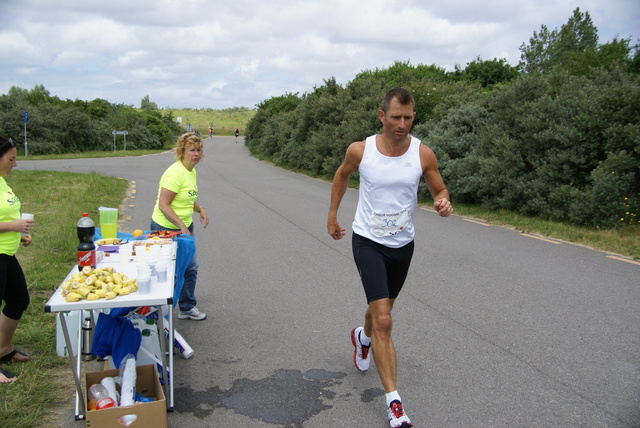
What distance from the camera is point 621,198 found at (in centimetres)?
1067

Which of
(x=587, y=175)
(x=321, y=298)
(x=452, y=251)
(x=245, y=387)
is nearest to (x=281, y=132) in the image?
(x=587, y=175)

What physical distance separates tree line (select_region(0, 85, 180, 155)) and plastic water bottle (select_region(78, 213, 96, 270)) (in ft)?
145

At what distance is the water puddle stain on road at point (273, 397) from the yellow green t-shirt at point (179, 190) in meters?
1.79

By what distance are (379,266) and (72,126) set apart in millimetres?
48237

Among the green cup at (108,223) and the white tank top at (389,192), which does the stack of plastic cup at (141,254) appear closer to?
the green cup at (108,223)

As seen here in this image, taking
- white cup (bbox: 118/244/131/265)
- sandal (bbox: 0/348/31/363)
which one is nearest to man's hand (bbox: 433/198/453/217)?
white cup (bbox: 118/244/131/265)

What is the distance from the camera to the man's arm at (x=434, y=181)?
388 cm

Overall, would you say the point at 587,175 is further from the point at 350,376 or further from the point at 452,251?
the point at 350,376

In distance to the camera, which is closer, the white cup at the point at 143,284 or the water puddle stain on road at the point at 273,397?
the white cup at the point at 143,284

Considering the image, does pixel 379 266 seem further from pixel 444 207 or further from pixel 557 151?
pixel 557 151

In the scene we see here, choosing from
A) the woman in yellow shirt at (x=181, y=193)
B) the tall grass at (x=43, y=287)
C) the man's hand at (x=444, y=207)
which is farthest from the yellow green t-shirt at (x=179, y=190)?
the man's hand at (x=444, y=207)

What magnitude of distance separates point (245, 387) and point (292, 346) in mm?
857

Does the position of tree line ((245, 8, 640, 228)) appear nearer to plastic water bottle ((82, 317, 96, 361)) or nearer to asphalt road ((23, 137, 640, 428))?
asphalt road ((23, 137, 640, 428))

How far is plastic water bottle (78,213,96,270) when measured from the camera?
3916 millimetres
